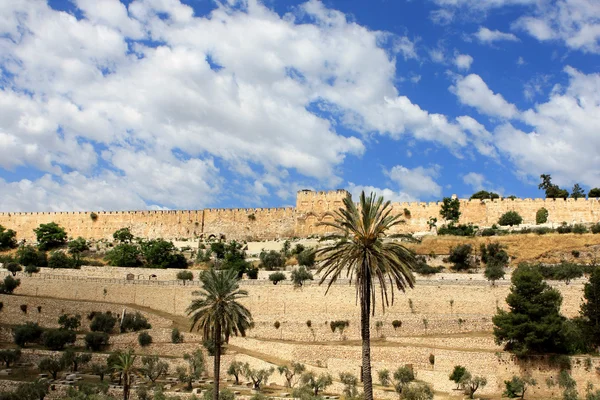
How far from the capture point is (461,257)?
1983 inches

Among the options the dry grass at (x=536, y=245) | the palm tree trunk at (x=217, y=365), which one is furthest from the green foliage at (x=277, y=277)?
the palm tree trunk at (x=217, y=365)

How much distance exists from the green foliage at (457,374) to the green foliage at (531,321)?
2.99 metres

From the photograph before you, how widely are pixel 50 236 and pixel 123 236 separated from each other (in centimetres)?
769

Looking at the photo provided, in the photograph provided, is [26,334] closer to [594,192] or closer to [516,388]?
[516,388]

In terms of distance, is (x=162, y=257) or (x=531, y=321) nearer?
(x=531, y=321)

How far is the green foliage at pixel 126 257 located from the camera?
55531 millimetres

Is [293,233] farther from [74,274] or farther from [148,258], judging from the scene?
[74,274]

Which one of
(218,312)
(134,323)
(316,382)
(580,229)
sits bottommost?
(316,382)

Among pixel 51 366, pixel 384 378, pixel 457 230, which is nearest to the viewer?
pixel 384 378

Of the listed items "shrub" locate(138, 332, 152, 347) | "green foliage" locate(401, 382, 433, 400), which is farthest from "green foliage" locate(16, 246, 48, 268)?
"green foliage" locate(401, 382, 433, 400)

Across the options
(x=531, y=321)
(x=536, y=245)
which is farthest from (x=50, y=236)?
(x=531, y=321)

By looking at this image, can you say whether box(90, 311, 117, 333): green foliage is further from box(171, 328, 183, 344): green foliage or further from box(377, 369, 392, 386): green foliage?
box(377, 369, 392, 386): green foliage

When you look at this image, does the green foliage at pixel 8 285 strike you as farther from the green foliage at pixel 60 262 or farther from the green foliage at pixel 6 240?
the green foliage at pixel 6 240

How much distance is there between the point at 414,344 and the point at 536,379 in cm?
631
